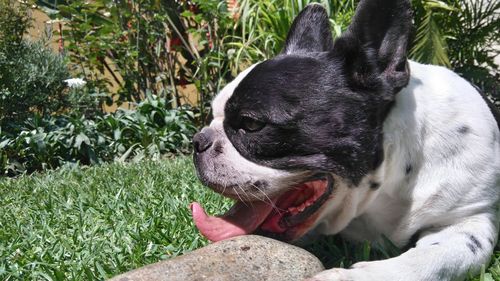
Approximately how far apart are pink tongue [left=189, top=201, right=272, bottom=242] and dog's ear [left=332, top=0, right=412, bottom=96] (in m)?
0.61

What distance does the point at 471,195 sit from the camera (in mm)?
2488

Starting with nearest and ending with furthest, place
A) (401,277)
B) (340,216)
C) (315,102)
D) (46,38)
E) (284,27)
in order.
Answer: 1. (401,277)
2. (315,102)
3. (340,216)
4. (284,27)
5. (46,38)

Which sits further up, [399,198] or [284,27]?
[399,198]

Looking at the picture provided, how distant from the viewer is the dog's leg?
210 cm

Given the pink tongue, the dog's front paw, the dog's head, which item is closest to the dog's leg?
the dog's front paw

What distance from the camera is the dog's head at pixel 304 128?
2350mm

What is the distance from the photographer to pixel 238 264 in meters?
2.07

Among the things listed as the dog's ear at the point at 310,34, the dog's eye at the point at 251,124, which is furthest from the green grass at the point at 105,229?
the dog's ear at the point at 310,34

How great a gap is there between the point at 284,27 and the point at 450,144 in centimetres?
396

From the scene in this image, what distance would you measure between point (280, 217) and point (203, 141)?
42 cm

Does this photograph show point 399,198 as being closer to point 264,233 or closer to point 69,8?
point 264,233

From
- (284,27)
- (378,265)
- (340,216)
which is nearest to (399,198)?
(340,216)

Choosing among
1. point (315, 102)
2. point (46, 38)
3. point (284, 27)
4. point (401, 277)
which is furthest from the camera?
point (46, 38)

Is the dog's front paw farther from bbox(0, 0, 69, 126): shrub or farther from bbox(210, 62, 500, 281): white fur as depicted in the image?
bbox(0, 0, 69, 126): shrub
